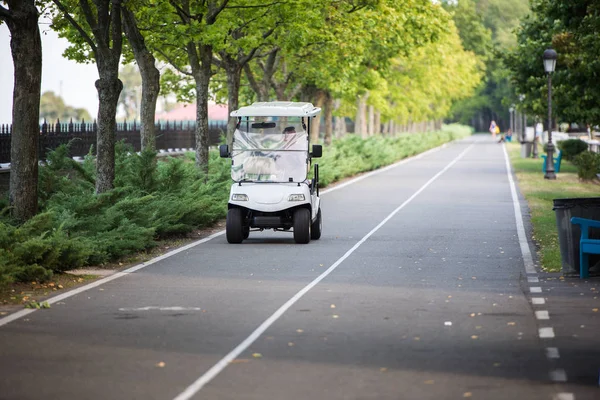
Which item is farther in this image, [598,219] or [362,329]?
[598,219]

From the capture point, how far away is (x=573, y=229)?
54.1 ft

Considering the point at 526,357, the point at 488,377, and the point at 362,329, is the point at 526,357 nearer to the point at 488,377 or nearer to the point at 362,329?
the point at 488,377

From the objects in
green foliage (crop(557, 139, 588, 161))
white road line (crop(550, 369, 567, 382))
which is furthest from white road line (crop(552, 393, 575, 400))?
green foliage (crop(557, 139, 588, 161))

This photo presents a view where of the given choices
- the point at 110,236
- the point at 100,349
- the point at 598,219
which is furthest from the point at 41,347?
the point at 598,219

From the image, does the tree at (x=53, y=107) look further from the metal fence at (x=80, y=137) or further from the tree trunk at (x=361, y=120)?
the metal fence at (x=80, y=137)

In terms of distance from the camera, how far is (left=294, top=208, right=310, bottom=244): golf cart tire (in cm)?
2080

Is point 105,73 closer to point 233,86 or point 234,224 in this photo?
point 234,224

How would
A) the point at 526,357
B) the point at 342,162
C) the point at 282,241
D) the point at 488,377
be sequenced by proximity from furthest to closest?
the point at 342,162 → the point at 282,241 → the point at 526,357 → the point at 488,377

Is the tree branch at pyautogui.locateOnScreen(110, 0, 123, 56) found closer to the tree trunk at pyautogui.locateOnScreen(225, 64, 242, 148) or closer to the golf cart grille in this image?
the golf cart grille

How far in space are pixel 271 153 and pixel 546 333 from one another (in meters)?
10.9

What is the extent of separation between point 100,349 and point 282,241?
1144cm

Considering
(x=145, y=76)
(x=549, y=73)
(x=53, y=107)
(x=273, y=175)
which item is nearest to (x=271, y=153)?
(x=273, y=175)

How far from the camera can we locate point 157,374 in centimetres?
933

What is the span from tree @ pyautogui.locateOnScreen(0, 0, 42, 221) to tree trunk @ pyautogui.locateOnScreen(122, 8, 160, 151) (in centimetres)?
956
